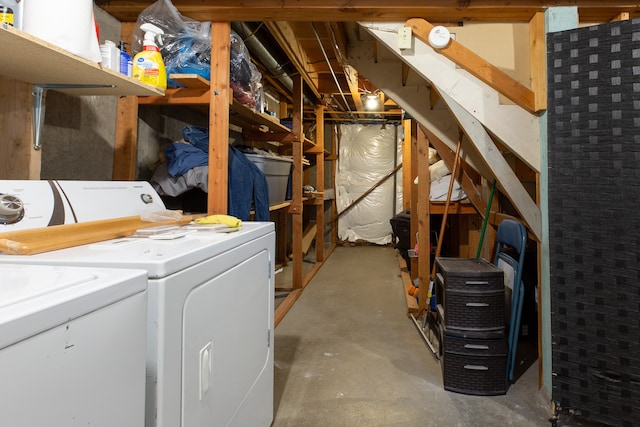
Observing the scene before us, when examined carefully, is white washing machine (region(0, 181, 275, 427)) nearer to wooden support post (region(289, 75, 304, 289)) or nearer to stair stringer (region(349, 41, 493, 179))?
stair stringer (region(349, 41, 493, 179))

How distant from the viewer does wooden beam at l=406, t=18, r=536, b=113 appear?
1.74m

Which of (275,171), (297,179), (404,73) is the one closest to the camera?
(404,73)

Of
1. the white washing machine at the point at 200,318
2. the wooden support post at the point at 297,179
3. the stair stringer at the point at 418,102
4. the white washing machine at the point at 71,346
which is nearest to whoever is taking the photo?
the white washing machine at the point at 71,346

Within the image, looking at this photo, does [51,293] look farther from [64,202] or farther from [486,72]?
[486,72]

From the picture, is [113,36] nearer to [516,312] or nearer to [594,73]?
[594,73]

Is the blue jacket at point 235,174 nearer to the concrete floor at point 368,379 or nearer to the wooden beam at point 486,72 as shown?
the concrete floor at point 368,379

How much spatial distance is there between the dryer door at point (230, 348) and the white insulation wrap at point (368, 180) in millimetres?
4828

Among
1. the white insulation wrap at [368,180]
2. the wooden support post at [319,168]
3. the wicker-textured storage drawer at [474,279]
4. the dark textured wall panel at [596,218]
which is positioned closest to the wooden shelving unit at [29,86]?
the wicker-textured storage drawer at [474,279]

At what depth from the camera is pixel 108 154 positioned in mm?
1812

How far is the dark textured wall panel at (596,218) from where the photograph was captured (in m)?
1.45

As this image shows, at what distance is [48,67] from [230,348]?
3.34 ft

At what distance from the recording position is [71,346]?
1.64ft

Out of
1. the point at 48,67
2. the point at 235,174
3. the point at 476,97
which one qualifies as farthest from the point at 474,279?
the point at 48,67

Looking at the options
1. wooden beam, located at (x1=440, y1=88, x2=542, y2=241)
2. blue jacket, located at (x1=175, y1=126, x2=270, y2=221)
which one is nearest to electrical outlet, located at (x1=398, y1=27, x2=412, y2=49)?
wooden beam, located at (x1=440, y1=88, x2=542, y2=241)
